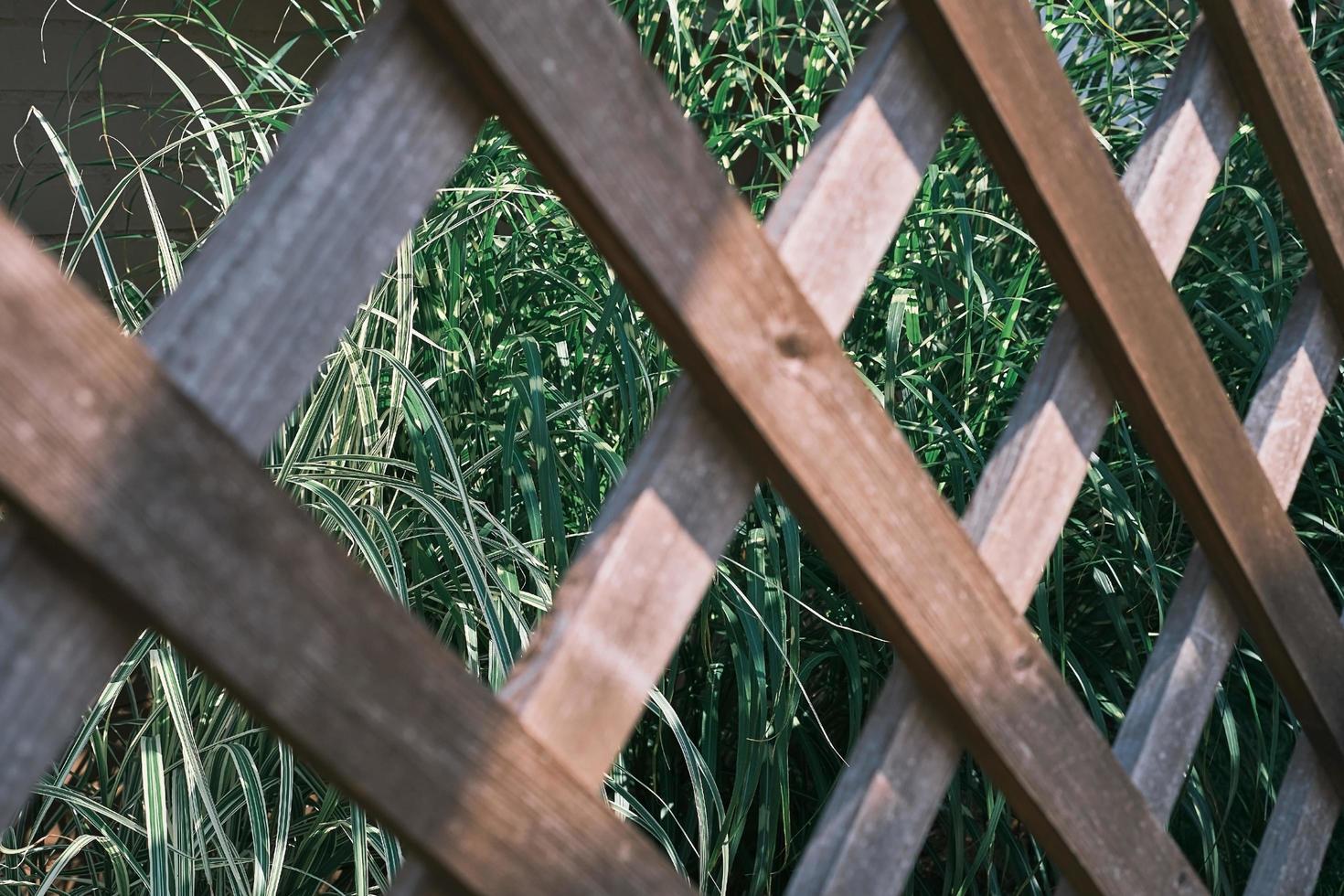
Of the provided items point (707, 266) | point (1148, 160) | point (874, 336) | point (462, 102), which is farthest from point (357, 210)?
point (874, 336)

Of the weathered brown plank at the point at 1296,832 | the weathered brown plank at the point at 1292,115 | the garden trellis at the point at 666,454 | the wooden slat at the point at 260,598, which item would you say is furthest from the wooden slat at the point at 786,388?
the weathered brown plank at the point at 1292,115

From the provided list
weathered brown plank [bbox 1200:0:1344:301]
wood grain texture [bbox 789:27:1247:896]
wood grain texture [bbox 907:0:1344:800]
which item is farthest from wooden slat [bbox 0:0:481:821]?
weathered brown plank [bbox 1200:0:1344:301]

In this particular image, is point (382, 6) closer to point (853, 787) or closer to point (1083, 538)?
point (853, 787)

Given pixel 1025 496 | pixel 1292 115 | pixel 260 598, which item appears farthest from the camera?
pixel 1292 115

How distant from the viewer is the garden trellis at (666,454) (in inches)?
17.1

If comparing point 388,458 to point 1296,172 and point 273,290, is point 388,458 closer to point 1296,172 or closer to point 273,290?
point 273,290

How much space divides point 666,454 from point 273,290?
8.6 inches

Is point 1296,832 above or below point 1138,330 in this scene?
below

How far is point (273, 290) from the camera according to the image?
1.54 ft

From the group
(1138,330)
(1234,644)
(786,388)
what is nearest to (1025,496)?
(1138,330)

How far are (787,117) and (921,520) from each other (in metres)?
0.86

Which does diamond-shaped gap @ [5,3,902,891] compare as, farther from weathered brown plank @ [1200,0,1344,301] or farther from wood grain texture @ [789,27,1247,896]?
weathered brown plank @ [1200,0,1344,301]

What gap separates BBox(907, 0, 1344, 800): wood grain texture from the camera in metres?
0.71

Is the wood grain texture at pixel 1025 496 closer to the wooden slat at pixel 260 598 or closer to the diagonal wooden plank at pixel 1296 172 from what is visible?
the diagonal wooden plank at pixel 1296 172
